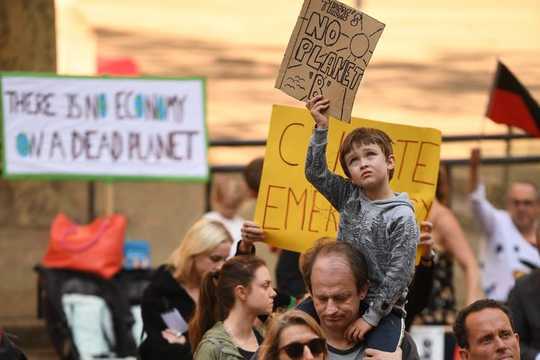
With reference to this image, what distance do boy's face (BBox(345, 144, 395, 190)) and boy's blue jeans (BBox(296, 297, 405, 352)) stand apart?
1.48 feet

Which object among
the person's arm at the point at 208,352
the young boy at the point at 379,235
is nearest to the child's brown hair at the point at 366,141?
the young boy at the point at 379,235

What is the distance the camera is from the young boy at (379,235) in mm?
6207

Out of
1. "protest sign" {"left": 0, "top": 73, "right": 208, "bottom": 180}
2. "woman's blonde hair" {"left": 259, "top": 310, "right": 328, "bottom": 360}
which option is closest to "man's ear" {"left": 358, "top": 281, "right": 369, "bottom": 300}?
"woman's blonde hair" {"left": 259, "top": 310, "right": 328, "bottom": 360}

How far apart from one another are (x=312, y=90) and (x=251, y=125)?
35.5ft

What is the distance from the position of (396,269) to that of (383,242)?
12 cm

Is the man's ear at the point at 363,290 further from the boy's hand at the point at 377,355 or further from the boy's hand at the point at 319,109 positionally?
the boy's hand at the point at 319,109

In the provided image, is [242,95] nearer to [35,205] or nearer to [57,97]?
[35,205]

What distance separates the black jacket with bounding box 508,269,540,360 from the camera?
28.1ft

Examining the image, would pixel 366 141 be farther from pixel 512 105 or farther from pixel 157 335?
pixel 512 105

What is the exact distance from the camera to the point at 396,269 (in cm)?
620

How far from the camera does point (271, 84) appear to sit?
62.8ft

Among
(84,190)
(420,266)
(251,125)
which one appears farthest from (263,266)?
(251,125)

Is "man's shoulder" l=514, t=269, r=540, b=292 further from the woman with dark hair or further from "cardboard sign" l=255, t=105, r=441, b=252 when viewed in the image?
the woman with dark hair

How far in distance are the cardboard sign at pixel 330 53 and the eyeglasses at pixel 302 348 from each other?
1.15m
